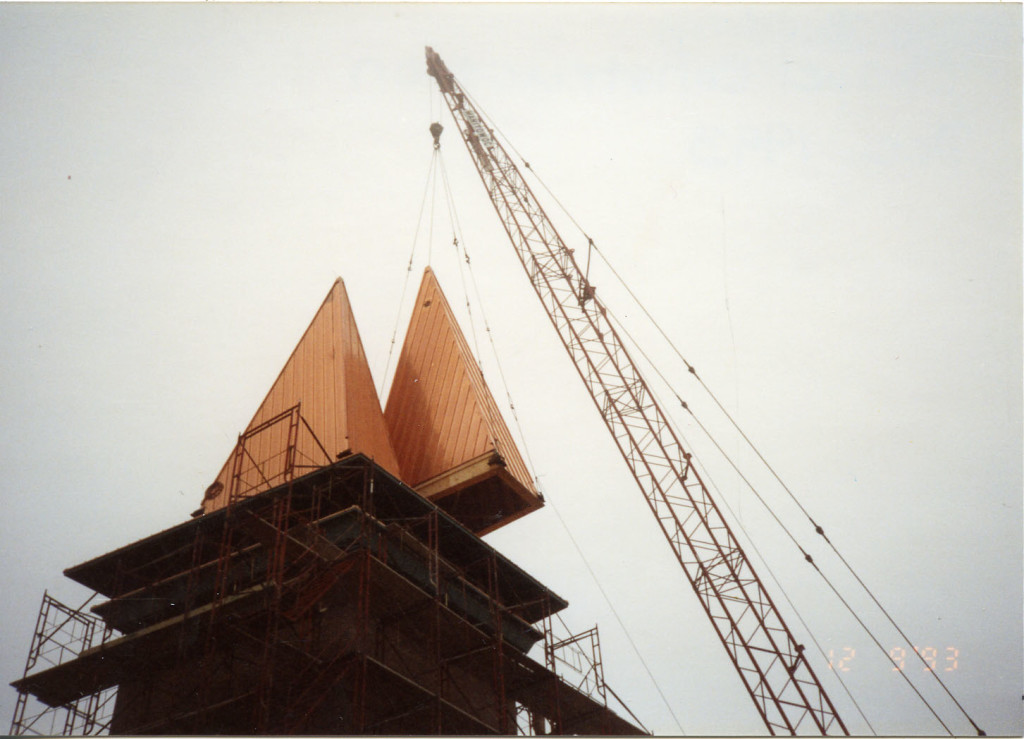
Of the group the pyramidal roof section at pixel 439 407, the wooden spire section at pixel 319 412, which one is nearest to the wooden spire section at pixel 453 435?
the pyramidal roof section at pixel 439 407

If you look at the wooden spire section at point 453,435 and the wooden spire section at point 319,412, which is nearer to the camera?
the wooden spire section at point 319,412

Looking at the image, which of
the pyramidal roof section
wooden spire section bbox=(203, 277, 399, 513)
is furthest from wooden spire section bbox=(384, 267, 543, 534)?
wooden spire section bbox=(203, 277, 399, 513)

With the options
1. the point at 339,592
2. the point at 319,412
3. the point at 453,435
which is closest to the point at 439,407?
the point at 453,435

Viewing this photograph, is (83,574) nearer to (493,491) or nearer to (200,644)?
(200,644)

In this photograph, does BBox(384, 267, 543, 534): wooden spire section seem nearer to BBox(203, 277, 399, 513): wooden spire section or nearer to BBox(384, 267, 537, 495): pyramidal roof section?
BBox(384, 267, 537, 495): pyramidal roof section

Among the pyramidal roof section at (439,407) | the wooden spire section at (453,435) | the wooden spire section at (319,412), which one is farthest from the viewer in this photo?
the pyramidal roof section at (439,407)

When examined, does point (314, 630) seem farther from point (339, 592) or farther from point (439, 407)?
point (439, 407)

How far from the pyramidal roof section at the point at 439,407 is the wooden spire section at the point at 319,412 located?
44.9 inches

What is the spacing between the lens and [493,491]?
87.7 feet

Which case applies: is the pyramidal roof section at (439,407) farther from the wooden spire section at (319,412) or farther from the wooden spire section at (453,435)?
the wooden spire section at (319,412)

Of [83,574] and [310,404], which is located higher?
[310,404]

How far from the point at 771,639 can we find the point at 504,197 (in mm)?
22523

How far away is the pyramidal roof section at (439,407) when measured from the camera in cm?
2703

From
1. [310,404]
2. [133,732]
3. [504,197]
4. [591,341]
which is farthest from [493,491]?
[504,197]
